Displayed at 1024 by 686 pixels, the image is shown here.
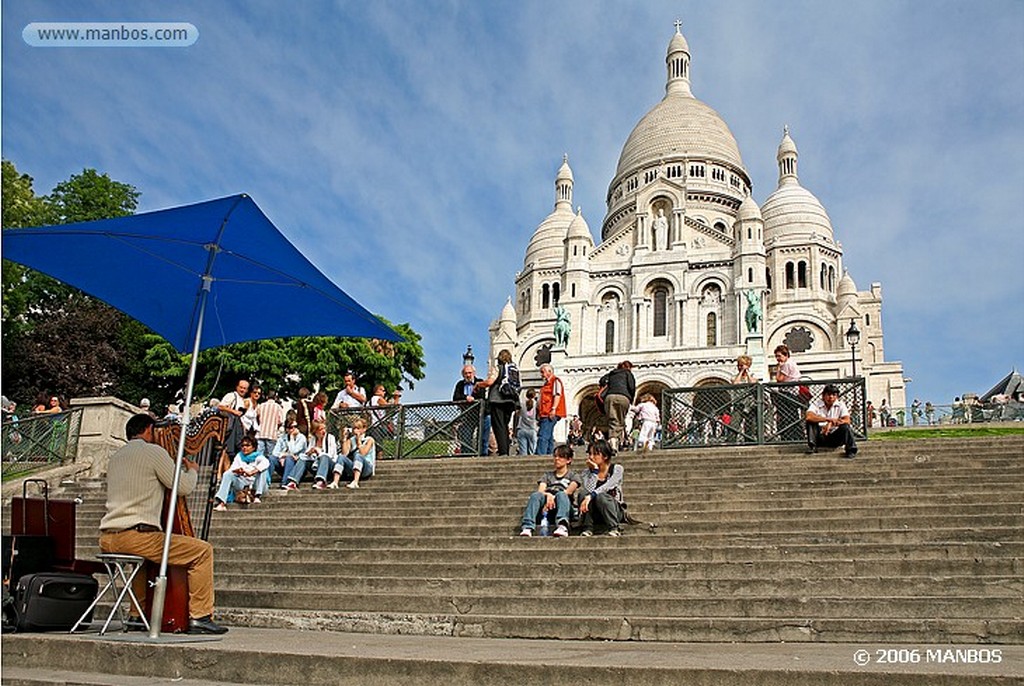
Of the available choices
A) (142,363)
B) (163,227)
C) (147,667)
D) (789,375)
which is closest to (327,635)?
(147,667)

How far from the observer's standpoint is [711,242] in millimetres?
53500

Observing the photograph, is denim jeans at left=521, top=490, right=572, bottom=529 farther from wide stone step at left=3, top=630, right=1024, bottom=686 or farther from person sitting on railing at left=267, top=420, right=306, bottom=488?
person sitting on railing at left=267, top=420, right=306, bottom=488

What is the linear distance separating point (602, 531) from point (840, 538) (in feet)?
7.31

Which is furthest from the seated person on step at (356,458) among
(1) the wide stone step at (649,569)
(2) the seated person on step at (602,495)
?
(2) the seated person on step at (602,495)

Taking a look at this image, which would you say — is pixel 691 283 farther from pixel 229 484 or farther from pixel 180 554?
pixel 180 554

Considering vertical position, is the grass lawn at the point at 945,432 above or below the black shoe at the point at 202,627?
above

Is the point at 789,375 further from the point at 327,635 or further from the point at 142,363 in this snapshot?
the point at 142,363

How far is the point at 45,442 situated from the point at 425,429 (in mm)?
6533

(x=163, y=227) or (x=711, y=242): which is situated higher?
(x=711, y=242)

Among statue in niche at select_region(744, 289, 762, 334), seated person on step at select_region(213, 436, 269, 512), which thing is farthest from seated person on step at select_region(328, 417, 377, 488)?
statue in niche at select_region(744, 289, 762, 334)

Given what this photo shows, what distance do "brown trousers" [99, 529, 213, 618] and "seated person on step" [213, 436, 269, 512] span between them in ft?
17.8

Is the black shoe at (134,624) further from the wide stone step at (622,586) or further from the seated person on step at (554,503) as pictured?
the seated person on step at (554,503)

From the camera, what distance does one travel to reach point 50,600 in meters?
5.65

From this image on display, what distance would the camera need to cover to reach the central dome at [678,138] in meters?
65.5
